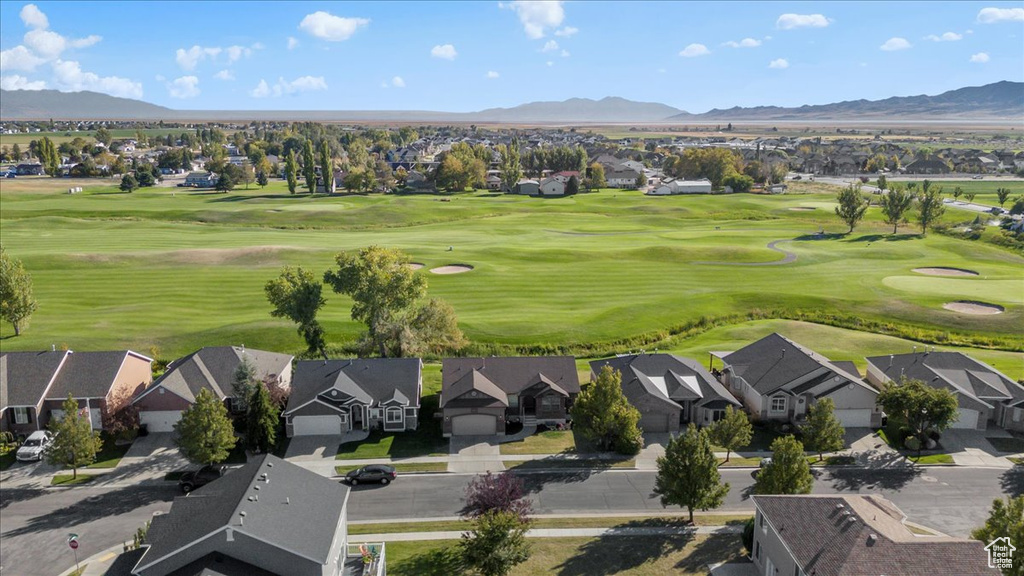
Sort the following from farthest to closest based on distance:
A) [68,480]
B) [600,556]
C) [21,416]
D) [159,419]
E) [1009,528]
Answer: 1. [159,419]
2. [21,416]
3. [68,480]
4. [600,556]
5. [1009,528]

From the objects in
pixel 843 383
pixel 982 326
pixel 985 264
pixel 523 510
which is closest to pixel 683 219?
pixel 985 264

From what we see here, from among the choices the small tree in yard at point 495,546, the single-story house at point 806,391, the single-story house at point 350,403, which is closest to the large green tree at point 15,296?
the single-story house at point 350,403

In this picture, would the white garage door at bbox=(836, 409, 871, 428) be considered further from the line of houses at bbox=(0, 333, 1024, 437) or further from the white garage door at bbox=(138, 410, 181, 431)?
the white garage door at bbox=(138, 410, 181, 431)

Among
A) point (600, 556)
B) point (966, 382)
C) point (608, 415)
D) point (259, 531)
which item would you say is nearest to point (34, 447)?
point (259, 531)

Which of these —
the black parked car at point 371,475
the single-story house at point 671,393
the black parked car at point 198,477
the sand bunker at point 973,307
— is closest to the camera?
the black parked car at point 198,477

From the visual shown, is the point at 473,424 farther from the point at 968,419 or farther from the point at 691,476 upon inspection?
the point at 968,419

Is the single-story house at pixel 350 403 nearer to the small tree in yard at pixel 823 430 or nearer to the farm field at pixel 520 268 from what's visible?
the farm field at pixel 520 268

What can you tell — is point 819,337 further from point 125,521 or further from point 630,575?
point 125,521
